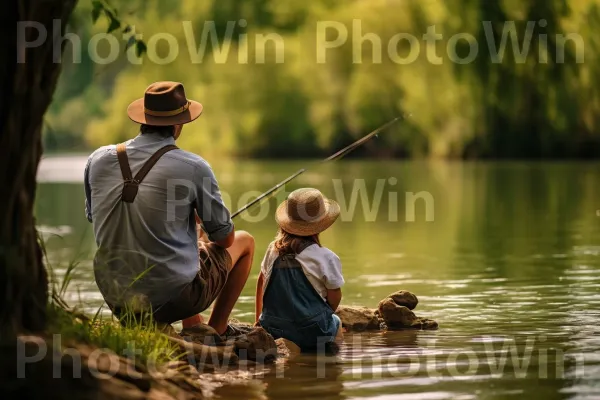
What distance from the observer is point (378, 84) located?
3975cm

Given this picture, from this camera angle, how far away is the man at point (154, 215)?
18.3 ft

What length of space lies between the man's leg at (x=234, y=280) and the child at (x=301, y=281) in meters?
0.13

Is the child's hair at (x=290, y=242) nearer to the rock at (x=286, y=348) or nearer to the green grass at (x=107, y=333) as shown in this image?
the rock at (x=286, y=348)

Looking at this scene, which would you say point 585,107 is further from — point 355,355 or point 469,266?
point 355,355

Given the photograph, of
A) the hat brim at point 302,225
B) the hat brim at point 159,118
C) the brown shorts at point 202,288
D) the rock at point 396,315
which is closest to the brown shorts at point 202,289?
the brown shorts at point 202,288

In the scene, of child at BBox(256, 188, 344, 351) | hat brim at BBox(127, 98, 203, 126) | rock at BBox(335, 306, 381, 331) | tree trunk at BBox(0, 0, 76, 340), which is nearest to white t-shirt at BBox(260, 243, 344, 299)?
child at BBox(256, 188, 344, 351)

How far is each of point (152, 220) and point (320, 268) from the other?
3.03ft

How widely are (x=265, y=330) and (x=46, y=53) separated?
211 centimetres

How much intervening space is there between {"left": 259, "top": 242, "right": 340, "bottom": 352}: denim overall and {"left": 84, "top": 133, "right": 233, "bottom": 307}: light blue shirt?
1.85 feet

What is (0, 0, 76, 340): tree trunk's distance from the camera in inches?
165

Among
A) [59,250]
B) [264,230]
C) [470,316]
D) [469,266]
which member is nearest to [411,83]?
[264,230]

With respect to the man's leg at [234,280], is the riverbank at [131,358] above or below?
below

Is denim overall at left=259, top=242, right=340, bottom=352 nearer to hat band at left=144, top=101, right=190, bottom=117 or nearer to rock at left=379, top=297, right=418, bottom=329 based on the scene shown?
rock at left=379, top=297, right=418, bottom=329

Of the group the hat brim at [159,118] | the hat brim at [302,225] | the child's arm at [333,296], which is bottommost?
the child's arm at [333,296]
